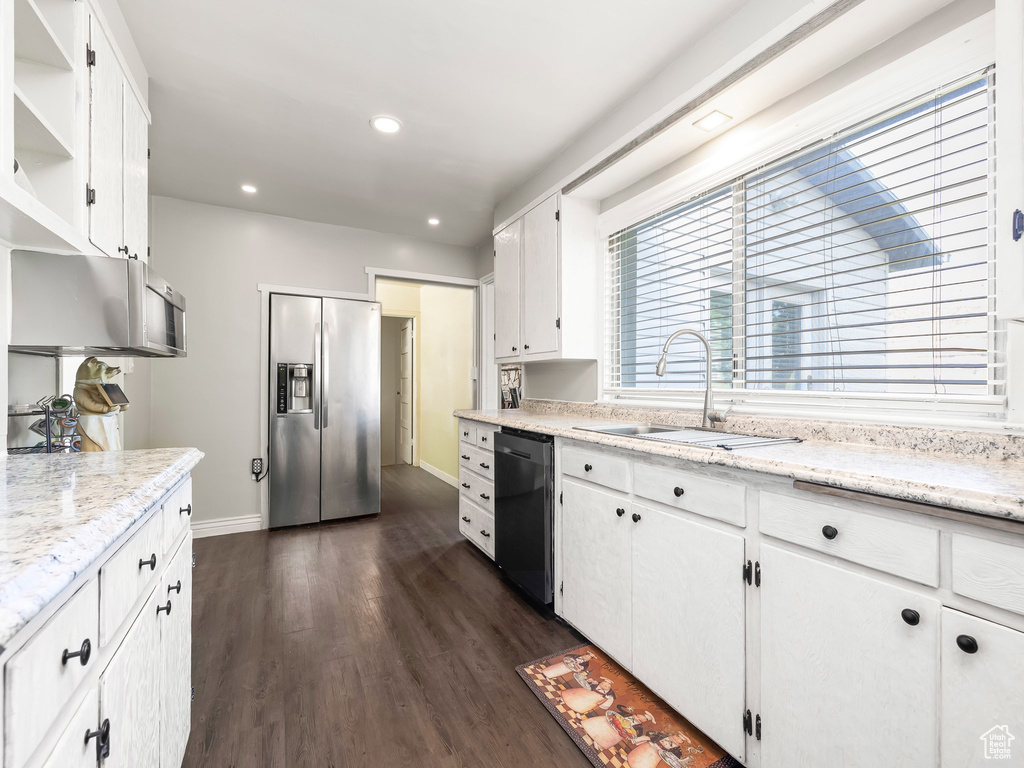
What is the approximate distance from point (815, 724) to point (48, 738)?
1490mm

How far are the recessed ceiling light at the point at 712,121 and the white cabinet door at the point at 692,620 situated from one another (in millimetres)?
1699

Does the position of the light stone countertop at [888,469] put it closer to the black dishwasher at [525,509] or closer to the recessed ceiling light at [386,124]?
the black dishwasher at [525,509]

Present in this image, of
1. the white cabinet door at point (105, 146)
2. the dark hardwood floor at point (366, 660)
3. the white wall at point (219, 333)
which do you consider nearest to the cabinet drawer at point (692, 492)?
the dark hardwood floor at point (366, 660)

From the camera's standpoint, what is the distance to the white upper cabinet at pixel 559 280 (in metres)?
2.84

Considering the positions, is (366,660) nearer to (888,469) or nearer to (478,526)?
(478,526)

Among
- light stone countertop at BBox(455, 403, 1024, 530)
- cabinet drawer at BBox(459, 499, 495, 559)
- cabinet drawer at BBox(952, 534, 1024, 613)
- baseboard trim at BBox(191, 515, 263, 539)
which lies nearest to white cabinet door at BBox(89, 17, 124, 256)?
light stone countertop at BBox(455, 403, 1024, 530)

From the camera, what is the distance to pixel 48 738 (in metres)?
0.57

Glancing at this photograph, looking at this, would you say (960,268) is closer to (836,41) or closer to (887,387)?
(887,387)

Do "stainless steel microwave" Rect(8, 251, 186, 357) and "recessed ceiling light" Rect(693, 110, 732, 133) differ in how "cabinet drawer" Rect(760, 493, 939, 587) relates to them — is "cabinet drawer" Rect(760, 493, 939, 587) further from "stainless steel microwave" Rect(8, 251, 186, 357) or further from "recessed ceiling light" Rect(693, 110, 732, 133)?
"stainless steel microwave" Rect(8, 251, 186, 357)

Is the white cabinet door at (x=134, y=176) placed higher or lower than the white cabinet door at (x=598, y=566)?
higher

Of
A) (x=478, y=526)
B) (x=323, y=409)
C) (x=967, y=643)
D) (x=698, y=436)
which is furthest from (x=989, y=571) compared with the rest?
(x=323, y=409)

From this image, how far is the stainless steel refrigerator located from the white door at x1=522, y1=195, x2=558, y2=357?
154cm

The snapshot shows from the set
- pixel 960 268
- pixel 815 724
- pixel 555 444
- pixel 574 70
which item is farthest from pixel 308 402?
pixel 960 268

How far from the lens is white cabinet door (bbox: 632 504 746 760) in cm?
132
